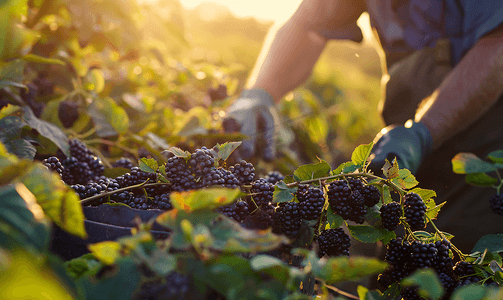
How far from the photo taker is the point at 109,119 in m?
0.88

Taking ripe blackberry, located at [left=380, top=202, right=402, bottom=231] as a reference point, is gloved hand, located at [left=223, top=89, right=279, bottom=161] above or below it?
below

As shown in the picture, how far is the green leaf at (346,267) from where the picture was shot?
0.30m

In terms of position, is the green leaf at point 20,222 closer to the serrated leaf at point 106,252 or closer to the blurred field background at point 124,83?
the serrated leaf at point 106,252

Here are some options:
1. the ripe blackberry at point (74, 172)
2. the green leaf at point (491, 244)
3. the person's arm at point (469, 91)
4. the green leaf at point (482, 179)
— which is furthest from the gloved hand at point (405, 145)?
the ripe blackberry at point (74, 172)

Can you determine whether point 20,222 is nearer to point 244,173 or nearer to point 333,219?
point 244,173

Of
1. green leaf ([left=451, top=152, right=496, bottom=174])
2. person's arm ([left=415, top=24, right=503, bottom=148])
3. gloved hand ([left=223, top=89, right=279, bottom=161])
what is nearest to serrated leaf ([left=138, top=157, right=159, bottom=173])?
gloved hand ([left=223, top=89, right=279, bottom=161])

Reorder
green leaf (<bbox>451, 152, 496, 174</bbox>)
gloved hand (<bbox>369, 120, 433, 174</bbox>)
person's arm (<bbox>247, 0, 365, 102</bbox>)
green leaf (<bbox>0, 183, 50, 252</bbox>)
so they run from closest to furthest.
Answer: green leaf (<bbox>0, 183, 50, 252</bbox>) → green leaf (<bbox>451, 152, 496, 174</bbox>) → gloved hand (<bbox>369, 120, 433, 174</bbox>) → person's arm (<bbox>247, 0, 365, 102</bbox>)

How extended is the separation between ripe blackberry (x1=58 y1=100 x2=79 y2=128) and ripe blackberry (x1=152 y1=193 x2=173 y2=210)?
53 cm

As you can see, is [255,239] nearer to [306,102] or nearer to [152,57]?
[306,102]

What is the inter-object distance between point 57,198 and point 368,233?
48 cm

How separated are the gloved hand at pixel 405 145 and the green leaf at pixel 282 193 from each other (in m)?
0.54

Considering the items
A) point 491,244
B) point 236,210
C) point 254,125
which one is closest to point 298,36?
point 254,125

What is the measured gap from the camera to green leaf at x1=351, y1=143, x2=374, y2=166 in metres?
0.53

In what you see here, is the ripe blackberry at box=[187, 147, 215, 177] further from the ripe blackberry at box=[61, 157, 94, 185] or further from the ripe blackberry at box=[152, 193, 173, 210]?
the ripe blackberry at box=[61, 157, 94, 185]
